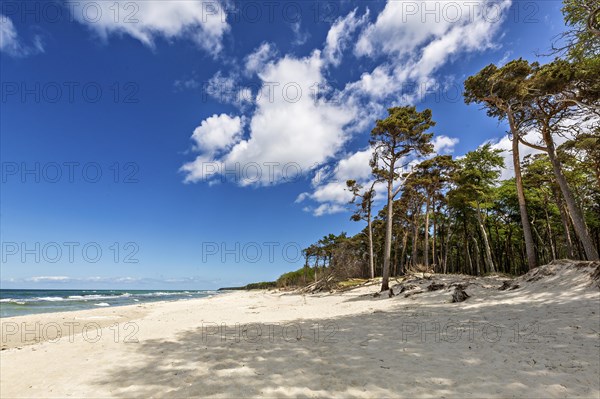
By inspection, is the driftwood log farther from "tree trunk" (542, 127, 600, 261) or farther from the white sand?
"tree trunk" (542, 127, 600, 261)

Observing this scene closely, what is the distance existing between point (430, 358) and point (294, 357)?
276 centimetres

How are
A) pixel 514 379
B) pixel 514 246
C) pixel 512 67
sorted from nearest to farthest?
pixel 514 379 → pixel 512 67 → pixel 514 246

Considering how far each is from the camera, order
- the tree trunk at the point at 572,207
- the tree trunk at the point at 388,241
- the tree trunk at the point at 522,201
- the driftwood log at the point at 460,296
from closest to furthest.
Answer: the driftwood log at the point at 460,296 → the tree trunk at the point at 572,207 → the tree trunk at the point at 522,201 → the tree trunk at the point at 388,241

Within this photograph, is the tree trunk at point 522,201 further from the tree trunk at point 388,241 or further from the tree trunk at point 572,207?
the tree trunk at point 388,241

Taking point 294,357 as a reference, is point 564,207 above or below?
above

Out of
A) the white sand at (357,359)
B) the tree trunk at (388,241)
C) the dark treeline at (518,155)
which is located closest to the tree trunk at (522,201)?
the dark treeline at (518,155)

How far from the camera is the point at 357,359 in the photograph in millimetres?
5977

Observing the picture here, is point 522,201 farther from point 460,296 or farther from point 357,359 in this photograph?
point 357,359

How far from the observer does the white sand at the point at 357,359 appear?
464 cm

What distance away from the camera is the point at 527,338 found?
257 inches

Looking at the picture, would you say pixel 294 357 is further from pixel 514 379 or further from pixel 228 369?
pixel 514 379

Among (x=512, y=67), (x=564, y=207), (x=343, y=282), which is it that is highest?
(x=512, y=67)

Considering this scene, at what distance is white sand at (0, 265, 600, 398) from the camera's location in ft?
15.2

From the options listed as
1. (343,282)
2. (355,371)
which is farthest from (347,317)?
(343,282)
